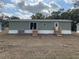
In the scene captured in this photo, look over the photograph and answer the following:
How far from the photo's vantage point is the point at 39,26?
1314 inches

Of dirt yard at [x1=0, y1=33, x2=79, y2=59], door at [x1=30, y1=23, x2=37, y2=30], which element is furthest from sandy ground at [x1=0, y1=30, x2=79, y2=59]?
door at [x1=30, y1=23, x2=37, y2=30]

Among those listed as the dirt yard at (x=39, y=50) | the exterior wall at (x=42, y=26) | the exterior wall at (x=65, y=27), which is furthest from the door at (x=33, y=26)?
the dirt yard at (x=39, y=50)

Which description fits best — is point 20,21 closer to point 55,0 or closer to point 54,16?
point 54,16

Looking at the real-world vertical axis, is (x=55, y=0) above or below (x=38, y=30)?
above

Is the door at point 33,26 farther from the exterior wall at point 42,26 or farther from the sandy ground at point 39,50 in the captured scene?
the sandy ground at point 39,50

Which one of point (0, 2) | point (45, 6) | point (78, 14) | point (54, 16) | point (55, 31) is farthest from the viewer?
point (45, 6)

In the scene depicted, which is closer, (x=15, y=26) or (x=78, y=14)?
(x=15, y=26)

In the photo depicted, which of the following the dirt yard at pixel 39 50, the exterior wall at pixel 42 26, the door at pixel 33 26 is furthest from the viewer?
the door at pixel 33 26

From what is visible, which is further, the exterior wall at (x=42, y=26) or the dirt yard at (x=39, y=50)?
the exterior wall at (x=42, y=26)

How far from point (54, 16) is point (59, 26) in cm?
1962

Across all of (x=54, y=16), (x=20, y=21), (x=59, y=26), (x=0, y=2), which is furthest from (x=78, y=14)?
(x=0, y=2)

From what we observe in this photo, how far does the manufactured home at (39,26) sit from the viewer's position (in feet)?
109

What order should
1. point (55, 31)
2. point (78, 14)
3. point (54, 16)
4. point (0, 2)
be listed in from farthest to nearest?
point (0, 2), point (54, 16), point (78, 14), point (55, 31)

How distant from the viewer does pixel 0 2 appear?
229 ft
